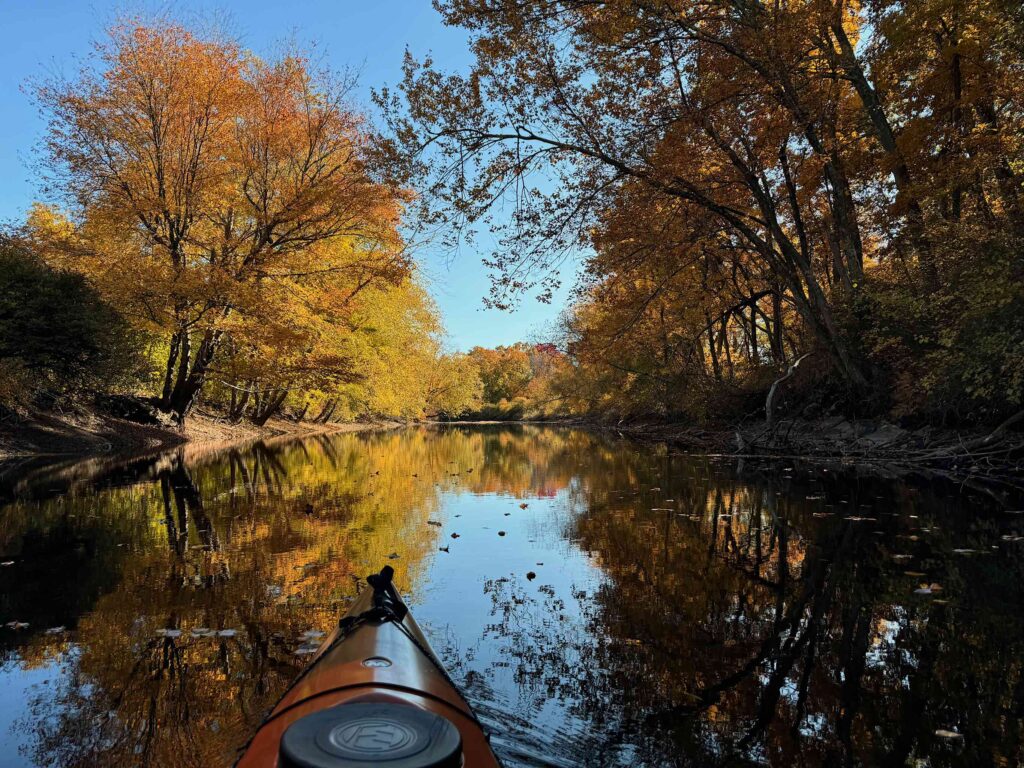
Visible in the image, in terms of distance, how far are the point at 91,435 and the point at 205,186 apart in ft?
27.3

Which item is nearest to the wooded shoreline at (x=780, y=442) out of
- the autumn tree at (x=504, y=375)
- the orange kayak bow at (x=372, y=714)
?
the orange kayak bow at (x=372, y=714)

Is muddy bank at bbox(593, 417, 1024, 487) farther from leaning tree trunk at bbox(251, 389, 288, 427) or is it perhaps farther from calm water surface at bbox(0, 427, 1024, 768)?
leaning tree trunk at bbox(251, 389, 288, 427)

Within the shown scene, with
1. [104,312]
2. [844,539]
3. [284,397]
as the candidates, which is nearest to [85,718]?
[844,539]

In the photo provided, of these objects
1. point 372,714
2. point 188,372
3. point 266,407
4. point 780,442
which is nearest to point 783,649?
point 372,714

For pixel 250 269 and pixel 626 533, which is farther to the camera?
pixel 250 269

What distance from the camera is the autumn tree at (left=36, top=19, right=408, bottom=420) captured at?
17.1 m

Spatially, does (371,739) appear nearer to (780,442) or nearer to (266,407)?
(780,442)

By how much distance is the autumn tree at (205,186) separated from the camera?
56.0 ft

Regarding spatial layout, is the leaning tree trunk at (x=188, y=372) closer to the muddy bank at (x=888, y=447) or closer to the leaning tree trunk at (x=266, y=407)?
the leaning tree trunk at (x=266, y=407)

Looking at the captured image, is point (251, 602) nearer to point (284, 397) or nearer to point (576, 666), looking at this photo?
point (576, 666)

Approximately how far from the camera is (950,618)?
3.90 metres

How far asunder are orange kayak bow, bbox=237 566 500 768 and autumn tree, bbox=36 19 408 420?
15.8 meters

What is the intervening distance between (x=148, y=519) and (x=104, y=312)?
11195 mm

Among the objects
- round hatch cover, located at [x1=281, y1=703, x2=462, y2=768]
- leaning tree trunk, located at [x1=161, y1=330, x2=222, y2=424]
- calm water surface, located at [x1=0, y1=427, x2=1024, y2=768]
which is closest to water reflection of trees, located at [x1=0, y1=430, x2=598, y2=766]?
calm water surface, located at [x1=0, y1=427, x2=1024, y2=768]
